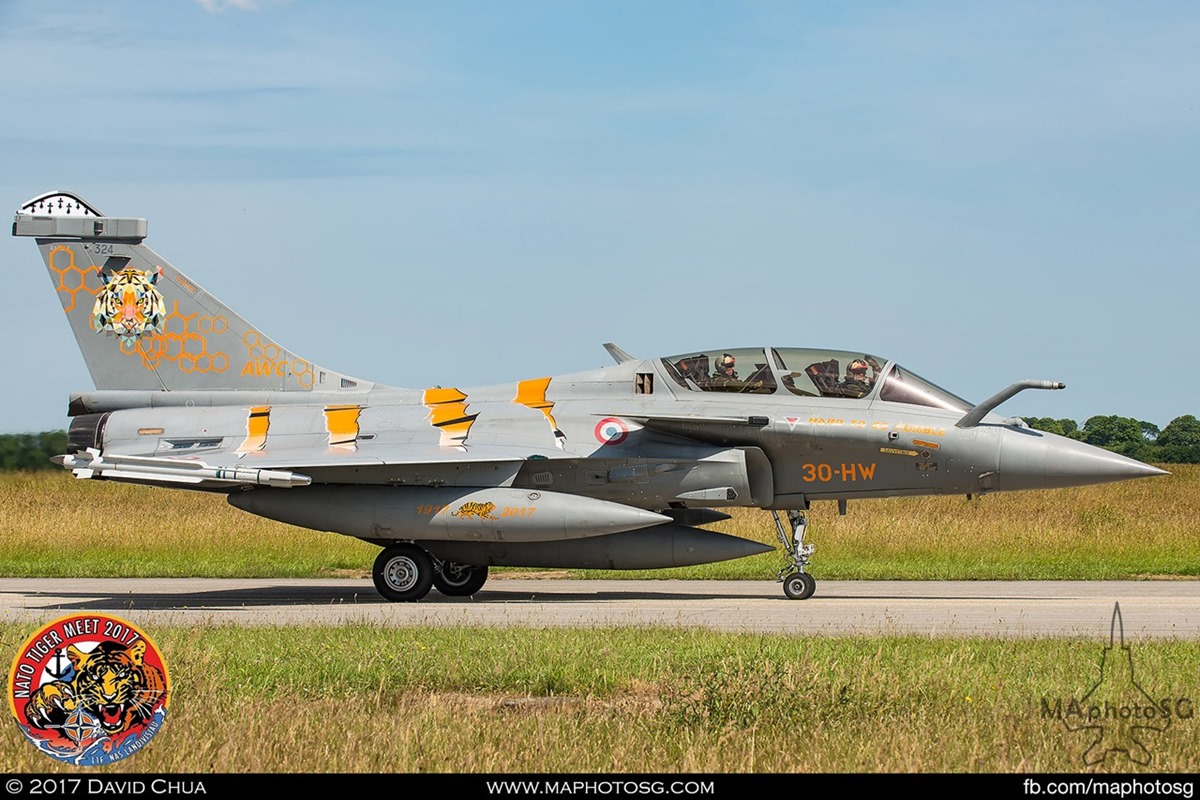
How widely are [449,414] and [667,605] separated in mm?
3587

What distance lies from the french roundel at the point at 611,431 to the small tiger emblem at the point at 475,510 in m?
1.56

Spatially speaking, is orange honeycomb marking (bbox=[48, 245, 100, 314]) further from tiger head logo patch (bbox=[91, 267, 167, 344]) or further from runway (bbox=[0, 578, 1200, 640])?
runway (bbox=[0, 578, 1200, 640])

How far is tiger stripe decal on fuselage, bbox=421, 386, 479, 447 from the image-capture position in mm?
16438

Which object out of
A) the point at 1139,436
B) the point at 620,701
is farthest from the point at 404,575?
the point at 1139,436

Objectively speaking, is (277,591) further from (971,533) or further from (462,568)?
(971,533)

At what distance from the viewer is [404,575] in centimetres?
1645

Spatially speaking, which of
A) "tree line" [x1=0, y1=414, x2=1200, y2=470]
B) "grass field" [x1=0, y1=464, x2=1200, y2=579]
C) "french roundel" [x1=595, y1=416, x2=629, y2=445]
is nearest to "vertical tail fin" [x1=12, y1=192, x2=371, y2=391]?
"french roundel" [x1=595, y1=416, x2=629, y2=445]

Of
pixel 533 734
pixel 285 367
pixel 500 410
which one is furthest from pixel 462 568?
pixel 533 734

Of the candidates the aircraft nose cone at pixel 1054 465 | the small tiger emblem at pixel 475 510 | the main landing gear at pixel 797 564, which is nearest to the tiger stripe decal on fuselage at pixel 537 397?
the small tiger emblem at pixel 475 510

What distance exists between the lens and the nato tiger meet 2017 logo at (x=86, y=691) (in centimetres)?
676

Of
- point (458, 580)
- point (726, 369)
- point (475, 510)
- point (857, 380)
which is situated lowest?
point (458, 580)

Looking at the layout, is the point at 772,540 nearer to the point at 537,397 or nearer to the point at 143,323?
the point at 537,397

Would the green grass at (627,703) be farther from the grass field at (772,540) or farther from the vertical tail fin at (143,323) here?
the grass field at (772,540)

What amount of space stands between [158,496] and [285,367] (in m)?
13.4
